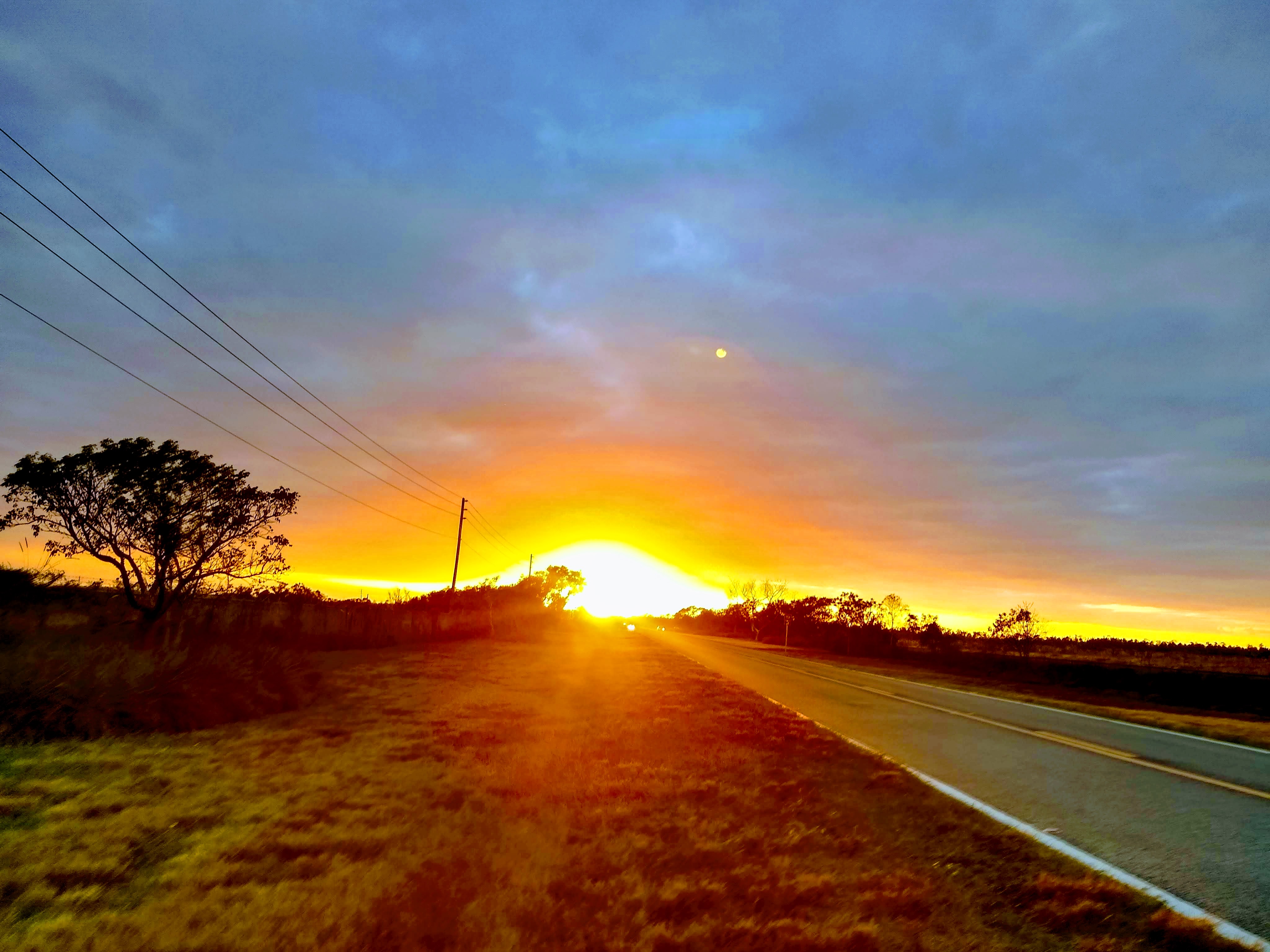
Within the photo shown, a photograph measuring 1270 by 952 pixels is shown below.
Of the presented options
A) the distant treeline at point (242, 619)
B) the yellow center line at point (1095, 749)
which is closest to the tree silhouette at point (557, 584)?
the distant treeline at point (242, 619)

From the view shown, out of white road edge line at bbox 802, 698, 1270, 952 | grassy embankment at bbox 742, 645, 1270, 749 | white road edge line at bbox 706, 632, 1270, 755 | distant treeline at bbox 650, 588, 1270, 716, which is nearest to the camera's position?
white road edge line at bbox 802, 698, 1270, 952

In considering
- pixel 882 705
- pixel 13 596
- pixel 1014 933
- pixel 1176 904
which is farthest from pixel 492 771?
pixel 13 596

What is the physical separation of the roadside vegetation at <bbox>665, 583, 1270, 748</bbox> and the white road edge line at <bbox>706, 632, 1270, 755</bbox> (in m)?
0.34

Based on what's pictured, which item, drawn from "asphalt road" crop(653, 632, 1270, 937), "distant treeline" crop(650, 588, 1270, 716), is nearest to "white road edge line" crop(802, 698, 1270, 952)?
"asphalt road" crop(653, 632, 1270, 937)

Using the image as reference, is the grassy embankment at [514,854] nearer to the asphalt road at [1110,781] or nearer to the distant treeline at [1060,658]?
the asphalt road at [1110,781]

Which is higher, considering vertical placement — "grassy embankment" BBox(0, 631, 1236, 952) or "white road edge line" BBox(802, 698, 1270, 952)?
"white road edge line" BBox(802, 698, 1270, 952)

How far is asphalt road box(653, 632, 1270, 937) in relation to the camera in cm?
585

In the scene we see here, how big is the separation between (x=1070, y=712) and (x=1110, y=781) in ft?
38.0

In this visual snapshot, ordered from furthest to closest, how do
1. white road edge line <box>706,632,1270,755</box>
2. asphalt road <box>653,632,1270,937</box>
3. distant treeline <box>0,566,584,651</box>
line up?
distant treeline <box>0,566,584,651</box> < white road edge line <box>706,632,1270,755</box> < asphalt road <box>653,632,1270,937</box>

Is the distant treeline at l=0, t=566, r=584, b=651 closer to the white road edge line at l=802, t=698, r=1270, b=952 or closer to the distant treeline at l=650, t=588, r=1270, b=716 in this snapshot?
the white road edge line at l=802, t=698, r=1270, b=952

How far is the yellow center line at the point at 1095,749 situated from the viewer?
30.2ft

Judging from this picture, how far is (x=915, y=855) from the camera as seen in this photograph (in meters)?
6.25

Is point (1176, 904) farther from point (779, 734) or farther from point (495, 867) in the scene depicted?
point (779, 734)

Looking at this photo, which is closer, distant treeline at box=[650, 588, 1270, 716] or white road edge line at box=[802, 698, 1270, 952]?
white road edge line at box=[802, 698, 1270, 952]
